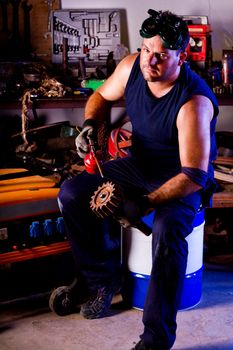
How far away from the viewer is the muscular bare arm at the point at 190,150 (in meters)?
2.50

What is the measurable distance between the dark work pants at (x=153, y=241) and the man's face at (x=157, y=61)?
0.52 m

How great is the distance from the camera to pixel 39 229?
9.91ft

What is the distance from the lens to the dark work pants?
95.4 inches

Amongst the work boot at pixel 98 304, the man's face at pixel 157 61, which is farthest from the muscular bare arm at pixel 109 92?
the work boot at pixel 98 304

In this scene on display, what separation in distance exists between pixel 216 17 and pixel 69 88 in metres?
1.20

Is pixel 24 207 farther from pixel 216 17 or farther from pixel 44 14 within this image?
pixel 216 17

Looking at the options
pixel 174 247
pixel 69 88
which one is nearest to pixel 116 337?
pixel 174 247

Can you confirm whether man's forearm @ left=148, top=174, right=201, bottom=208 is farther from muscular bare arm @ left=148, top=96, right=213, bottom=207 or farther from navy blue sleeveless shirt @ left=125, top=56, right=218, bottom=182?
navy blue sleeveless shirt @ left=125, top=56, right=218, bottom=182

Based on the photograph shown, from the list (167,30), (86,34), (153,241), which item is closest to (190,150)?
(153,241)

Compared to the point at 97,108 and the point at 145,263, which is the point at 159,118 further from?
the point at 145,263

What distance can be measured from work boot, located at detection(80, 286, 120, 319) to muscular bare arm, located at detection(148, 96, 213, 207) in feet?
2.10

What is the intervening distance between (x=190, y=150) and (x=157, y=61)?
466 mm

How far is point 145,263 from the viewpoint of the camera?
2902 mm

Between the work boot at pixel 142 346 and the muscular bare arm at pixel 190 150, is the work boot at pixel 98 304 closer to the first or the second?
the work boot at pixel 142 346
